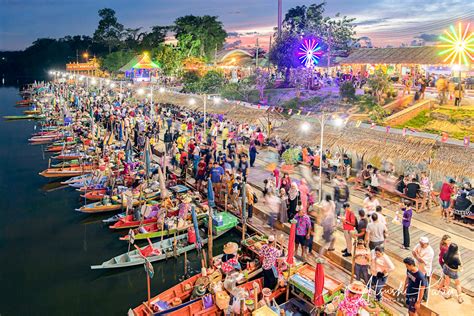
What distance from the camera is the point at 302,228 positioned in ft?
39.7

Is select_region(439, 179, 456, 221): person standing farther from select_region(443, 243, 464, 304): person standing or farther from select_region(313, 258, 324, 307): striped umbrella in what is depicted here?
select_region(313, 258, 324, 307): striped umbrella

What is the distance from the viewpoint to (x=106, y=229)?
18.0 m

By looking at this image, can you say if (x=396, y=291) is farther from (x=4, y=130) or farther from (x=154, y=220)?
(x=4, y=130)

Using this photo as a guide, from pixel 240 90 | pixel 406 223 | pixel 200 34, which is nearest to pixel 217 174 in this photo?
pixel 406 223

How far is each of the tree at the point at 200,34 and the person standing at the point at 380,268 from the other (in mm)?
55716

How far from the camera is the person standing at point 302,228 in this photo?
11977mm

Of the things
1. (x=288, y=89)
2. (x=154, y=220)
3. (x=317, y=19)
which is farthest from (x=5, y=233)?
(x=317, y=19)

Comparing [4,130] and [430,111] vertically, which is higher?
[430,111]

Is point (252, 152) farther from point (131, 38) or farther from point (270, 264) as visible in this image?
point (131, 38)

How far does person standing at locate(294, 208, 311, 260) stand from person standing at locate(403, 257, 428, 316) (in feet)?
11.1

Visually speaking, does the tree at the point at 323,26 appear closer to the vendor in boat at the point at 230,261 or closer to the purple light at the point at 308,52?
the purple light at the point at 308,52

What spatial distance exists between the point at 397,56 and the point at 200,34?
38012 mm

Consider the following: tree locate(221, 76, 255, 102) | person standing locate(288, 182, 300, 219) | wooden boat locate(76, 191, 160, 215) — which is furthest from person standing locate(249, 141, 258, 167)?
tree locate(221, 76, 255, 102)

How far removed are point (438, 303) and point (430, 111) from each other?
17.8 m
